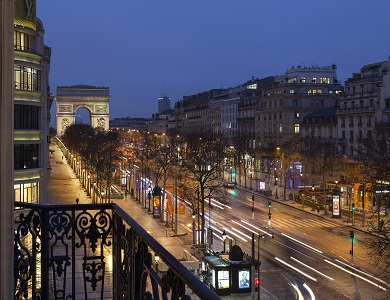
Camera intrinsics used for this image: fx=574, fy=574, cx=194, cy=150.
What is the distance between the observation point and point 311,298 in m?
26.3

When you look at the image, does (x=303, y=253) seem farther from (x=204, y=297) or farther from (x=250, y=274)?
(x=204, y=297)

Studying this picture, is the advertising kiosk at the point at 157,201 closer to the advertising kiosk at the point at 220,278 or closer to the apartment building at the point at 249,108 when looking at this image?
the advertising kiosk at the point at 220,278

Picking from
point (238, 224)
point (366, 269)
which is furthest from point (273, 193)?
point (366, 269)

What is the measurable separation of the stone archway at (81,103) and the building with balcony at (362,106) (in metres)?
85.9

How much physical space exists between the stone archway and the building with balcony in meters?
85.9

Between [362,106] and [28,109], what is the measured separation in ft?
153

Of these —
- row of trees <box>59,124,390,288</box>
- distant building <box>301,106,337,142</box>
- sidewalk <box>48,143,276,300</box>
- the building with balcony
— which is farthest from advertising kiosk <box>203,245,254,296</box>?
distant building <box>301,106,337,142</box>

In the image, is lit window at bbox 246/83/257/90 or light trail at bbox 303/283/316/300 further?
lit window at bbox 246/83/257/90

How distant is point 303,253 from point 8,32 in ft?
108

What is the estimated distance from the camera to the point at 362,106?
227 ft

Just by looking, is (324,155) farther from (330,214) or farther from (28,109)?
(28,109)

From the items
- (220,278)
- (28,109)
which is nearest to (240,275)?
(220,278)

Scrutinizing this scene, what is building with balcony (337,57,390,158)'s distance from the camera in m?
64.0

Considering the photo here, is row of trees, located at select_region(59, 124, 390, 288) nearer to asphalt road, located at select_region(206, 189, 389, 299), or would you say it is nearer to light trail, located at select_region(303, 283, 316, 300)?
asphalt road, located at select_region(206, 189, 389, 299)
